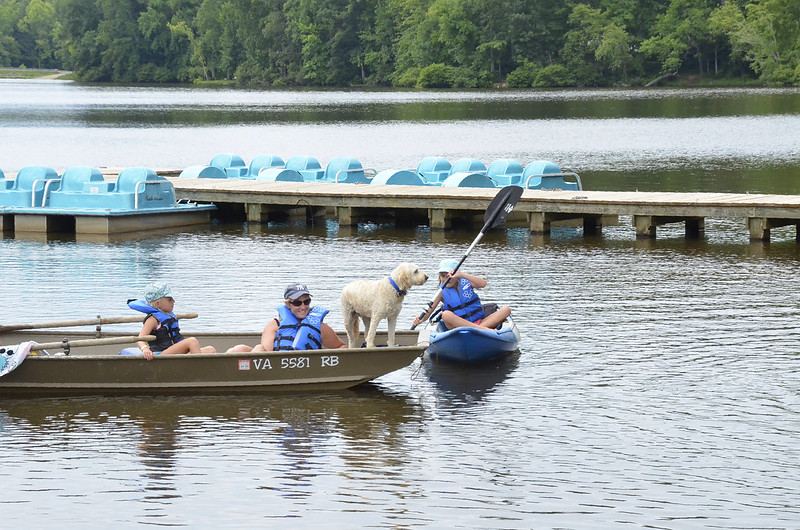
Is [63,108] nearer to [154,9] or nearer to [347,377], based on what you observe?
[154,9]

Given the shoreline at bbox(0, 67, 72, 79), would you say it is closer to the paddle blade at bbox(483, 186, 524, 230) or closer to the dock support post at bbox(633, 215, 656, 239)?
the dock support post at bbox(633, 215, 656, 239)

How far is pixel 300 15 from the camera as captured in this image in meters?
136

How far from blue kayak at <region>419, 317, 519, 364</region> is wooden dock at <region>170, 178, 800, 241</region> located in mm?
10592

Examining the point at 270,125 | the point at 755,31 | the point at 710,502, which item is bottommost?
the point at 710,502

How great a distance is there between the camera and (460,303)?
1495 centimetres

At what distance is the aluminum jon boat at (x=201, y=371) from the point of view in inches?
520

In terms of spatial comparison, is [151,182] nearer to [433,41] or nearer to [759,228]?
[759,228]

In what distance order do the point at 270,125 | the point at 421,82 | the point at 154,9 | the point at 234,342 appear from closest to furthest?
1. the point at 234,342
2. the point at 270,125
3. the point at 421,82
4. the point at 154,9

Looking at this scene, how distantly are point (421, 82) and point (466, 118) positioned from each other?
159 feet

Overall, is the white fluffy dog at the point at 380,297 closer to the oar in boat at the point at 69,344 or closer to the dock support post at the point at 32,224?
the oar in boat at the point at 69,344

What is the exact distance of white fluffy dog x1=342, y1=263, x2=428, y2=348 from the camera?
13.3 m

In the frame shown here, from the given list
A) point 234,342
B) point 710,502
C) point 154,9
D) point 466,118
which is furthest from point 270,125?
point 154,9

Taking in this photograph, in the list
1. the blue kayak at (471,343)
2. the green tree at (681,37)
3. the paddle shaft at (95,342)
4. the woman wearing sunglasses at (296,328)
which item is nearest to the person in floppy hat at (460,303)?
the blue kayak at (471,343)

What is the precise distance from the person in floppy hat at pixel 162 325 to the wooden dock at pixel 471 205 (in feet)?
43.8
